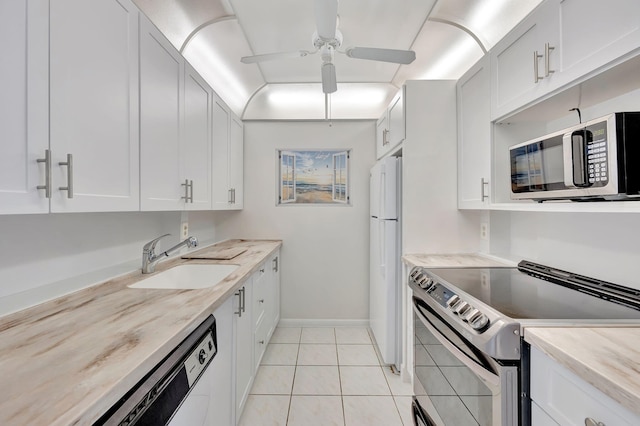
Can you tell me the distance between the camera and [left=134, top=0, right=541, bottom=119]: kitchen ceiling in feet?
6.18

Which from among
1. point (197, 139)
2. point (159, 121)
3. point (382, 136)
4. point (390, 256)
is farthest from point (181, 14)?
point (390, 256)

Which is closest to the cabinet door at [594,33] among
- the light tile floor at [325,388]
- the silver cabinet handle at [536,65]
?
the silver cabinet handle at [536,65]

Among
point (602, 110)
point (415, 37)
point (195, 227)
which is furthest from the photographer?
point (195, 227)

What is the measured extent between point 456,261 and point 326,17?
5.57ft

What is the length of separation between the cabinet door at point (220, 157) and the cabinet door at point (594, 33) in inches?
85.0

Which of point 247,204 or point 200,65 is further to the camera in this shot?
point 247,204

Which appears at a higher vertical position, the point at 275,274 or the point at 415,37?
the point at 415,37

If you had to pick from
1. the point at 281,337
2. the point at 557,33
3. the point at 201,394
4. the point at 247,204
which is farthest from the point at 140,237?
the point at 557,33

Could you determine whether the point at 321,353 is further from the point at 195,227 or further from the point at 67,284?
the point at 67,284

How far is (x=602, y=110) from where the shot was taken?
4.38 feet

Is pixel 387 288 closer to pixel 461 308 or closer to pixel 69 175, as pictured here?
pixel 461 308

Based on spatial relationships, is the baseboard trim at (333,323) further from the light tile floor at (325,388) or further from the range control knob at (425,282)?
the range control knob at (425,282)

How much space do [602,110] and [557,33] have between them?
1.48ft

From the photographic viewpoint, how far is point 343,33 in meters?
2.22
